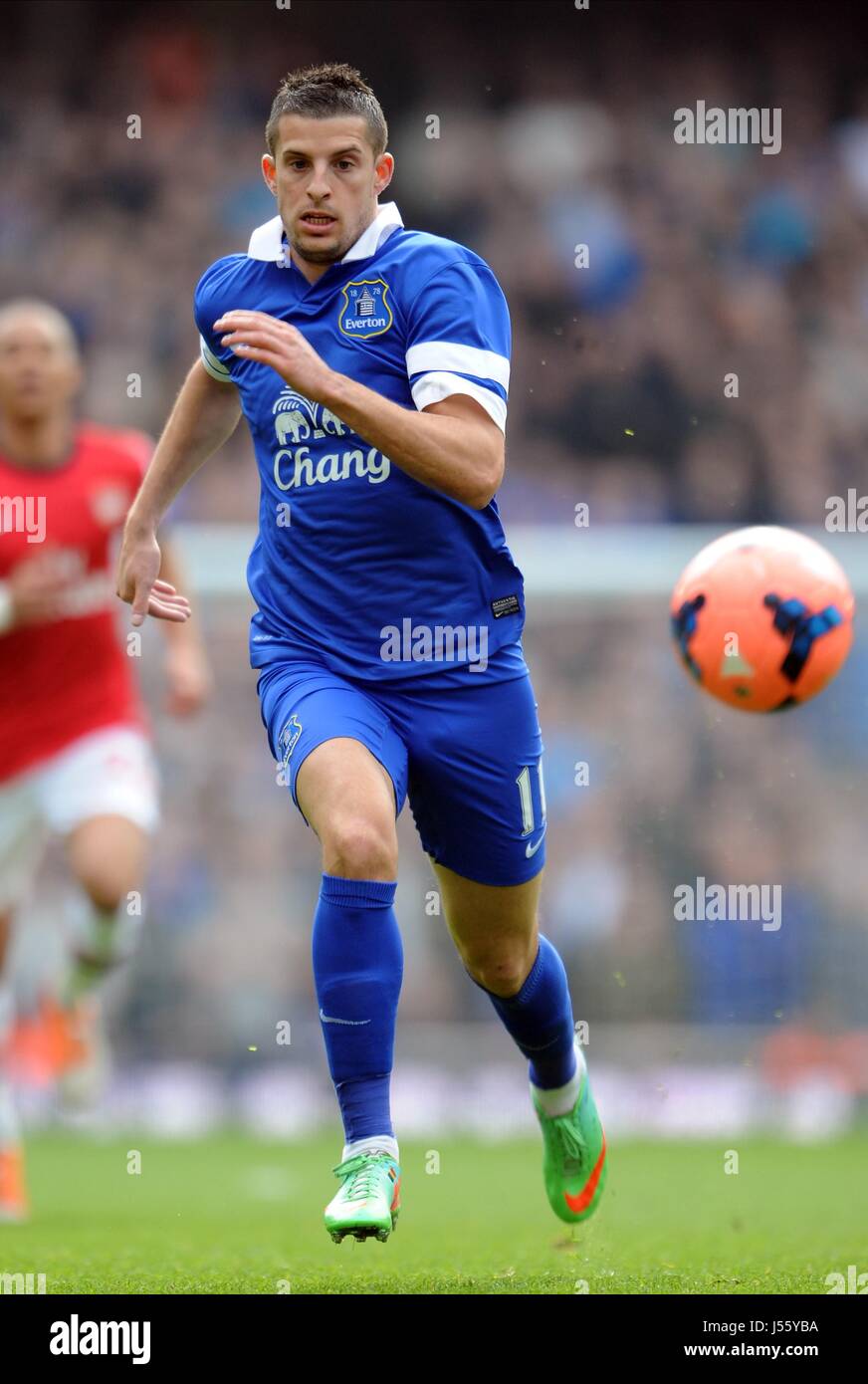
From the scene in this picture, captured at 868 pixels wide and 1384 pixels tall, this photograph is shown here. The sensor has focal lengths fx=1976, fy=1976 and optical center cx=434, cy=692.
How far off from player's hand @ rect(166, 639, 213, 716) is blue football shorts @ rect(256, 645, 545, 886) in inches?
107

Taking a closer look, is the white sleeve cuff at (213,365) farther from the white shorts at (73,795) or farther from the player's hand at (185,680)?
the white shorts at (73,795)

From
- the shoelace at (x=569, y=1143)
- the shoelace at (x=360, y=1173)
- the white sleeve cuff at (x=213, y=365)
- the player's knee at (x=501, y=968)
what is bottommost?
the shoelace at (x=569, y=1143)

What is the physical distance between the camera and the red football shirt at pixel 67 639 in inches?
324

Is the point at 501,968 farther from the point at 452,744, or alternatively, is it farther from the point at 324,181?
the point at 324,181

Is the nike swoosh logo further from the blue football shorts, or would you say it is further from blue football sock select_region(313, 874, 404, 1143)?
blue football sock select_region(313, 874, 404, 1143)

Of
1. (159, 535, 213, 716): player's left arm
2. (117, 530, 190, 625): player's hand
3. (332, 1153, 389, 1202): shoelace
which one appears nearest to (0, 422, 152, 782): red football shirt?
(159, 535, 213, 716): player's left arm

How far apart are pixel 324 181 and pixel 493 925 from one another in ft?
6.50

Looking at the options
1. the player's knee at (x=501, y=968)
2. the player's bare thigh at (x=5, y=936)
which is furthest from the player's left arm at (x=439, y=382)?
the player's bare thigh at (x=5, y=936)

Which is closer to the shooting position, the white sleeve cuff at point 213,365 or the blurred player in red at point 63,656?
the white sleeve cuff at point 213,365

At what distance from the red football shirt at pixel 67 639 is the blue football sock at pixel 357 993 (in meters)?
3.90

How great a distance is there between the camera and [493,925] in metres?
5.31

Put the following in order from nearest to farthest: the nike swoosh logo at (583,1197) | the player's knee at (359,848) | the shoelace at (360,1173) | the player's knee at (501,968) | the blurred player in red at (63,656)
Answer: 1. the shoelace at (360,1173)
2. the player's knee at (359,848)
3. the player's knee at (501,968)
4. the nike swoosh logo at (583,1197)
5. the blurred player in red at (63,656)

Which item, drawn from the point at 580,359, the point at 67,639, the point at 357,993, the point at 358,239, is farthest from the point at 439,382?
the point at 580,359

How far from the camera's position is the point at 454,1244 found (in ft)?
20.5
